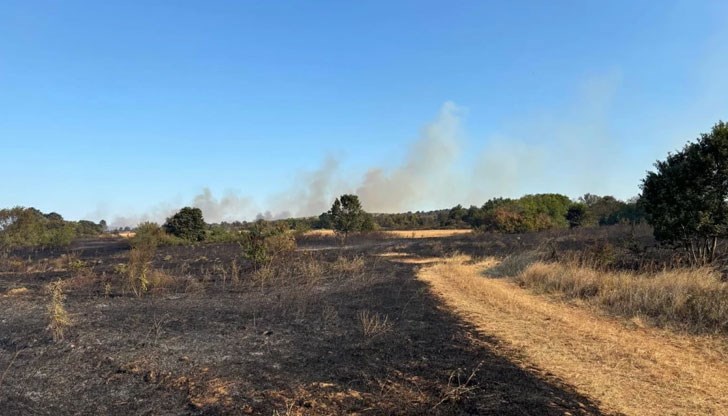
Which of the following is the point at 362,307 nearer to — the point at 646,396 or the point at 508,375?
the point at 508,375

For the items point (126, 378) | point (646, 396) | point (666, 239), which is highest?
point (666, 239)

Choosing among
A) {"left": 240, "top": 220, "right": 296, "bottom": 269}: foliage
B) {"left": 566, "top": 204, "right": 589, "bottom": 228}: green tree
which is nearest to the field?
{"left": 240, "top": 220, "right": 296, "bottom": 269}: foliage

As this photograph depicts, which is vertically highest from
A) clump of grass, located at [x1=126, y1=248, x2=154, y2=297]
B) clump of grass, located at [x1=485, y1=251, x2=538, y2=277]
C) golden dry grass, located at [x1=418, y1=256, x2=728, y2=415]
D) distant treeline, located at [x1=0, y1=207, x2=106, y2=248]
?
distant treeline, located at [x1=0, y1=207, x2=106, y2=248]

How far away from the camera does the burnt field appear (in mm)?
4496

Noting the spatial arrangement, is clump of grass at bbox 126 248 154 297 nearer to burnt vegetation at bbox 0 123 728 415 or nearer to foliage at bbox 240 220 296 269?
burnt vegetation at bbox 0 123 728 415

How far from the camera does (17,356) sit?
6.20 meters

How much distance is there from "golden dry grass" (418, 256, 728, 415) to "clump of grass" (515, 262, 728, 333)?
676mm

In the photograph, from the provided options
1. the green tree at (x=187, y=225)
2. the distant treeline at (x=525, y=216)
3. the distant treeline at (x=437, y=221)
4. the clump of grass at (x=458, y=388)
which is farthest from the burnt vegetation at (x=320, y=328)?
the green tree at (x=187, y=225)

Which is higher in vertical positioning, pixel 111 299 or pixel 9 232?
pixel 9 232

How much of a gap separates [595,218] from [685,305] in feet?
218

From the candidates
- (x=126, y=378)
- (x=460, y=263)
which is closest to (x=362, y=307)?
(x=126, y=378)

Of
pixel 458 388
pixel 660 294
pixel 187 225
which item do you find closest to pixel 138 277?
pixel 458 388

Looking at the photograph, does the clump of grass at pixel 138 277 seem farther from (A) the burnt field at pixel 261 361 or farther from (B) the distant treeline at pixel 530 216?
(B) the distant treeline at pixel 530 216

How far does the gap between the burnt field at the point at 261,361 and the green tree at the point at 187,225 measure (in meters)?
36.1
